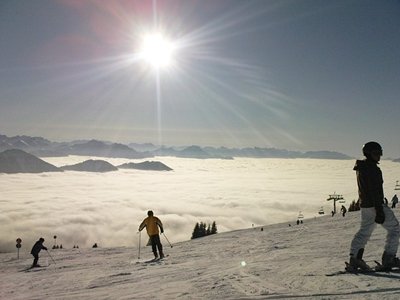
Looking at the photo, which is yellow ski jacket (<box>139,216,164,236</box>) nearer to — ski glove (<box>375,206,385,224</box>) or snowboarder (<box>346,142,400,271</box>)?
snowboarder (<box>346,142,400,271</box>)

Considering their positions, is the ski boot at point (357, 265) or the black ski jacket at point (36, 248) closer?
the ski boot at point (357, 265)

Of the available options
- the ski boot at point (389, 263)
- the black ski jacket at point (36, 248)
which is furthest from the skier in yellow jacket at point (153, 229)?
the ski boot at point (389, 263)

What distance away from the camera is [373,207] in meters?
6.36

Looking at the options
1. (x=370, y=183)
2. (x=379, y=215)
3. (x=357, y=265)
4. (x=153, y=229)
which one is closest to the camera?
(x=379, y=215)

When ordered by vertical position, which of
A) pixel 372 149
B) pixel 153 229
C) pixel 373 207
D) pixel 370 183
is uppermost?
pixel 372 149

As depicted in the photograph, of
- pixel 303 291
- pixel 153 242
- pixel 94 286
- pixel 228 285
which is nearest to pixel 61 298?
pixel 94 286

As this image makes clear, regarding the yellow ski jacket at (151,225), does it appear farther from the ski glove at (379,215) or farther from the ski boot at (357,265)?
the ski glove at (379,215)

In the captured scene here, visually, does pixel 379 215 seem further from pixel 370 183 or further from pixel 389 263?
pixel 389 263

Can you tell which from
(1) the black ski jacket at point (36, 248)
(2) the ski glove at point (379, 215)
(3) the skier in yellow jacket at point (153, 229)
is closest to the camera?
(2) the ski glove at point (379, 215)

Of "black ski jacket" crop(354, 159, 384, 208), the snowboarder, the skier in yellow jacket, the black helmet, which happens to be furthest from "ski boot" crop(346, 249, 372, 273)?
the skier in yellow jacket

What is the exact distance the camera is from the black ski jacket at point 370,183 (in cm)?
626

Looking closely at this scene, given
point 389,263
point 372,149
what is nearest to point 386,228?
point 389,263

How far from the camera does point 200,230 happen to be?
6394cm

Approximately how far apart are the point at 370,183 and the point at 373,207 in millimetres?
421
